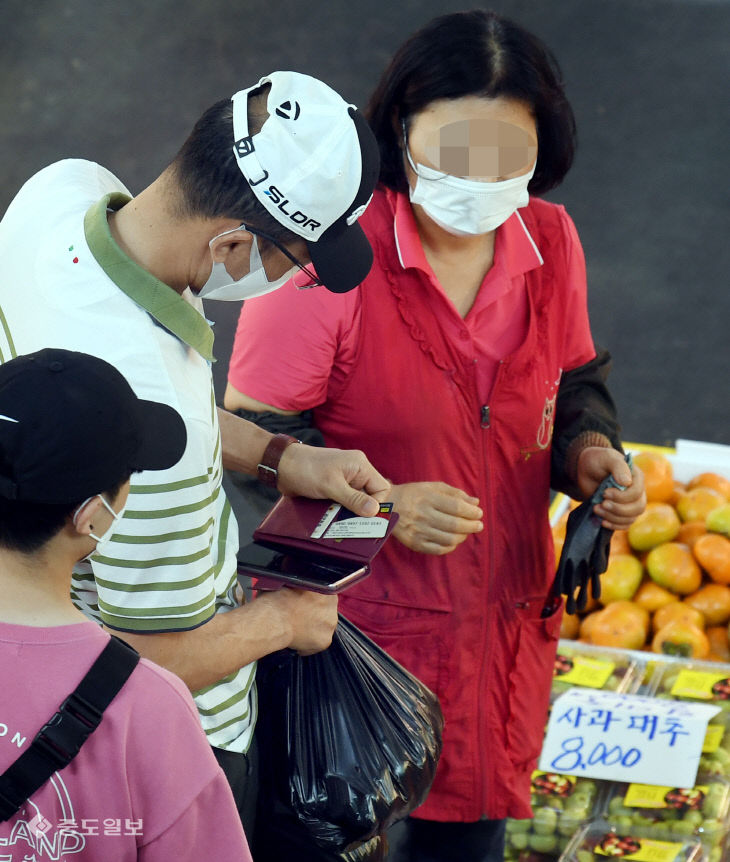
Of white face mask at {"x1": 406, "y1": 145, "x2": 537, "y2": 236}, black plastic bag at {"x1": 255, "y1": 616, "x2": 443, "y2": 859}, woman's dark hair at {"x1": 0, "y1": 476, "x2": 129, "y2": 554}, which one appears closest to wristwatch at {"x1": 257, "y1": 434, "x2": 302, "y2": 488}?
black plastic bag at {"x1": 255, "y1": 616, "x2": 443, "y2": 859}

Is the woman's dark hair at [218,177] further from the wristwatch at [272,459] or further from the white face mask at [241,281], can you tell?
the wristwatch at [272,459]

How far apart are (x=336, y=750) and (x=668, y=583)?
1.66 meters

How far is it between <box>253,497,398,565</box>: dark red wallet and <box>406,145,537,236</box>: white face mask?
601 mm

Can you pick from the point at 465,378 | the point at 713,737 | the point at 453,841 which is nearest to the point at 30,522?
the point at 465,378

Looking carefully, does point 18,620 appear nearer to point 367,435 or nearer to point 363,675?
point 363,675

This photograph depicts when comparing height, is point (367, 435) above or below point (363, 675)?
above

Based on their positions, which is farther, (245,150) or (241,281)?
(241,281)

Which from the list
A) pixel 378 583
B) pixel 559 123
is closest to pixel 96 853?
pixel 378 583

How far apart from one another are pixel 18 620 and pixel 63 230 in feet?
1.86

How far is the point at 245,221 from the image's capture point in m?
1.40

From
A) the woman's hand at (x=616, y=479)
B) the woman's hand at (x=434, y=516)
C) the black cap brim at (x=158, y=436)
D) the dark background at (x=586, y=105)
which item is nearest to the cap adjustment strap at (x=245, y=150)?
the black cap brim at (x=158, y=436)

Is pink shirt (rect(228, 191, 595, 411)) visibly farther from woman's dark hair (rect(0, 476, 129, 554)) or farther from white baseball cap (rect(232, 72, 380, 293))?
woman's dark hair (rect(0, 476, 129, 554))

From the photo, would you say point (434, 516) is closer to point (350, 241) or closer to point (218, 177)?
point (350, 241)

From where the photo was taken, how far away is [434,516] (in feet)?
6.30
